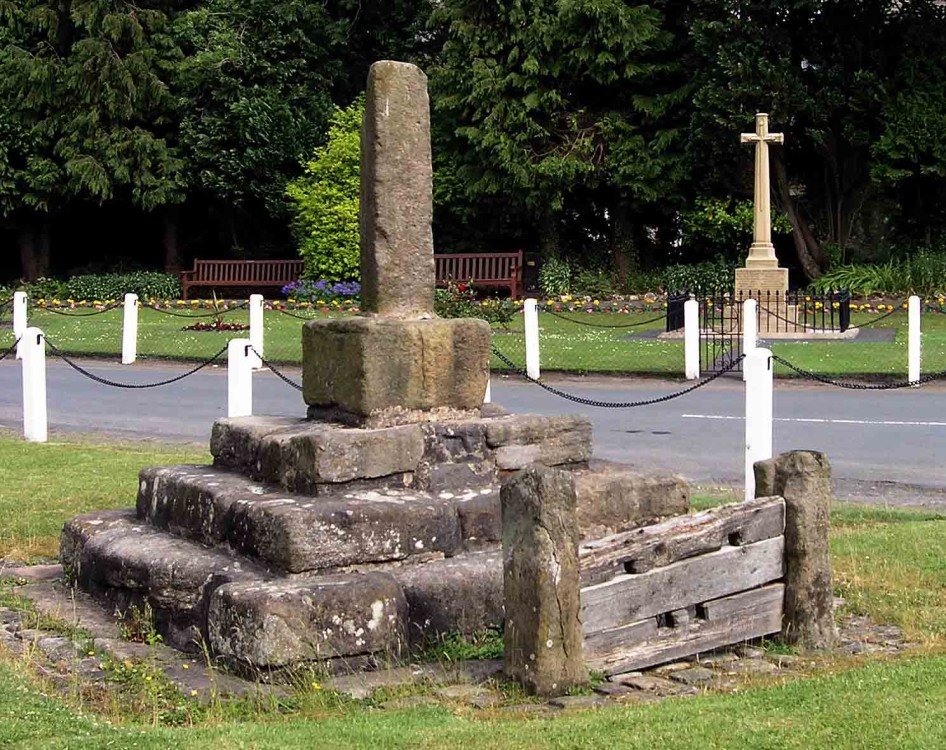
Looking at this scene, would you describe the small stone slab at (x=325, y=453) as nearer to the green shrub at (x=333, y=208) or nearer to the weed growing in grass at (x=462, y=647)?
the weed growing in grass at (x=462, y=647)

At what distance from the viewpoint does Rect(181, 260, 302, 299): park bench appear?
117ft

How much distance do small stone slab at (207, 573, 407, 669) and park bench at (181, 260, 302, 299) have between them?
29473 millimetres

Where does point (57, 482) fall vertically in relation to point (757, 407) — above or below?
below

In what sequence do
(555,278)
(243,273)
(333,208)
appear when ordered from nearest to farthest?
(555,278), (333,208), (243,273)

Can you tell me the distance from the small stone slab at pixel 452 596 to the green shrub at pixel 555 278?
2589 centimetres

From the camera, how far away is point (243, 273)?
119 feet

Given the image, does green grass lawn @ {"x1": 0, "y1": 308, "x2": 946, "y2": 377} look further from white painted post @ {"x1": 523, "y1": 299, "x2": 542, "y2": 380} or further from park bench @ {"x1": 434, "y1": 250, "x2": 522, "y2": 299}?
park bench @ {"x1": 434, "y1": 250, "x2": 522, "y2": 299}

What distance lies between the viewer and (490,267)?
3359 centimetres

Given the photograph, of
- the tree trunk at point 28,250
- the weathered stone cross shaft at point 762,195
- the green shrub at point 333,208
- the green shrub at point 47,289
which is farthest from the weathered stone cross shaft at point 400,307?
the tree trunk at point 28,250

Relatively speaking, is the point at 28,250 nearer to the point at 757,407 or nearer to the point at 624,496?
the point at 757,407

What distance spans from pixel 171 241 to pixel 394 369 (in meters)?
32.2

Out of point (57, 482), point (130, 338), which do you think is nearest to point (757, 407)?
point (57, 482)

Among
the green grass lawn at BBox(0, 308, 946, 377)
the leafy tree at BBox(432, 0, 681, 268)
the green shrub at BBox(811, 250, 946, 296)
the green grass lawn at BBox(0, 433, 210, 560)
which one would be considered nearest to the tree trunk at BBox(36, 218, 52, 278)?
the green grass lawn at BBox(0, 308, 946, 377)

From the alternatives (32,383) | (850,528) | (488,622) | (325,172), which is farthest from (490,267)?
(488,622)
